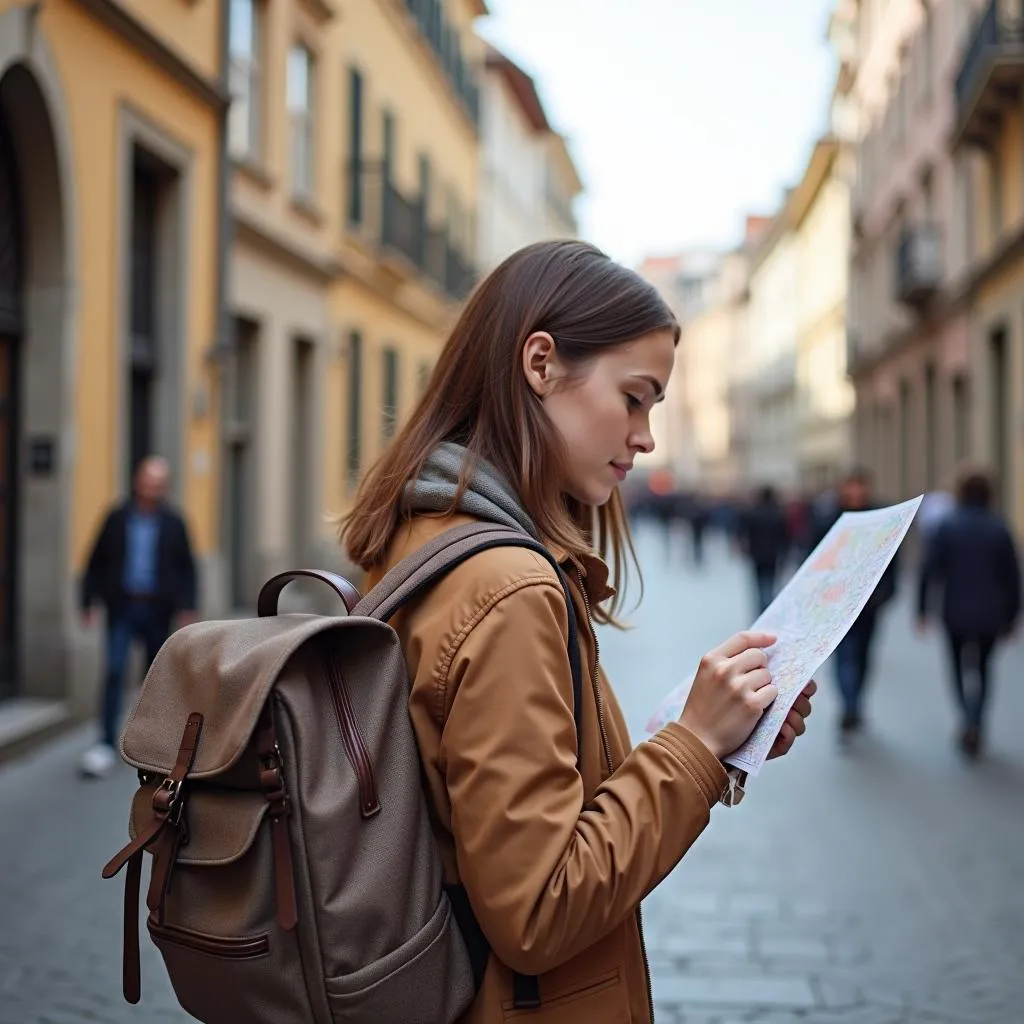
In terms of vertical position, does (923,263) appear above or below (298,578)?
above

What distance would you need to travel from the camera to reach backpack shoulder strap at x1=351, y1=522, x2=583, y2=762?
177 cm

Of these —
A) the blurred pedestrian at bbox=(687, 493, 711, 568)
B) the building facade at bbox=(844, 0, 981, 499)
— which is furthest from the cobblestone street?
the blurred pedestrian at bbox=(687, 493, 711, 568)

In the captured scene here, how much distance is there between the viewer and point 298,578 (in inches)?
73.2

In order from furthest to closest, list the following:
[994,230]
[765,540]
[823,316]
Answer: [823,316]
[994,230]
[765,540]

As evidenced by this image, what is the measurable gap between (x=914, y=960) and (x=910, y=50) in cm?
2831

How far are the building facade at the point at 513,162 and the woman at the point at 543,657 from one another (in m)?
30.0

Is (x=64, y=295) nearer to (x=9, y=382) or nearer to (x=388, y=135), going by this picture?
(x=9, y=382)

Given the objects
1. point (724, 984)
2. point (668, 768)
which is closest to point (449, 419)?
point (668, 768)

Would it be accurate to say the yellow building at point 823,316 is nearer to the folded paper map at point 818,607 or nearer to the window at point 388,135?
the window at point 388,135

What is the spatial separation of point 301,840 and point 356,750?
112 mm

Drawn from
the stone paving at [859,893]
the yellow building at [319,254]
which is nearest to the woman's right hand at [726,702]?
the stone paving at [859,893]

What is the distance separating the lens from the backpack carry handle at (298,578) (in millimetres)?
1829

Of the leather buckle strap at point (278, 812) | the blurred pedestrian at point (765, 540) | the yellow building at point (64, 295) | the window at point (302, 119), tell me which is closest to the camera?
the leather buckle strap at point (278, 812)

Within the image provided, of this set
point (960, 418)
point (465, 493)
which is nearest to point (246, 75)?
point (465, 493)
